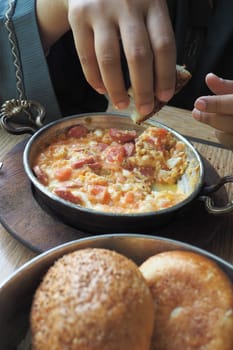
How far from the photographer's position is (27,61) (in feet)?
3.78

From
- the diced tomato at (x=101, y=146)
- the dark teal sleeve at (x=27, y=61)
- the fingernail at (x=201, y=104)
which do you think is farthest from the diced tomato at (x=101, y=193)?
the dark teal sleeve at (x=27, y=61)

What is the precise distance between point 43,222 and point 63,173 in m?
0.15

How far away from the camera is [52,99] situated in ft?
3.93

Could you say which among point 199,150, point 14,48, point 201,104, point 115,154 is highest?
point 14,48

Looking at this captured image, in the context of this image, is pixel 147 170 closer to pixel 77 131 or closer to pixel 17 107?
pixel 77 131

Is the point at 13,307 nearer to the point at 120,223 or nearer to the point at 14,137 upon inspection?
the point at 120,223

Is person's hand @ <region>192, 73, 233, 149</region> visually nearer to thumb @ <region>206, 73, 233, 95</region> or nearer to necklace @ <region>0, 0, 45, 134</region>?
thumb @ <region>206, 73, 233, 95</region>

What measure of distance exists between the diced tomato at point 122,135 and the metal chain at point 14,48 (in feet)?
1.00

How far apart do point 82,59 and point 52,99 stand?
362mm

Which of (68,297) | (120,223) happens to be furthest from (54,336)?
(120,223)

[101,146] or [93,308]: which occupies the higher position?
[93,308]

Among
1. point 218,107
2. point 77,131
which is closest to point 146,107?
point 218,107

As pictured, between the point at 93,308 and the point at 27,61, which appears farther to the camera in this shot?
the point at 27,61

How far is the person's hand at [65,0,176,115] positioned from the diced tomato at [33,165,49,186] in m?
0.24
